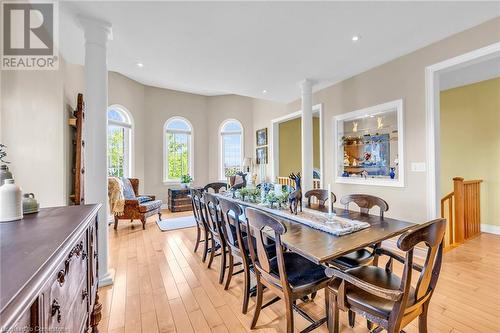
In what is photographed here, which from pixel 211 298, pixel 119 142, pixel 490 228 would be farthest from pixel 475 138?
pixel 119 142

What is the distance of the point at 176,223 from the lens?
5043 millimetres

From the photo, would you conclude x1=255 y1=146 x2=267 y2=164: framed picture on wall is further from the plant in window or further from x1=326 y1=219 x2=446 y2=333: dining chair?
x1=326 y1=219 x2=446 y2=333: dining chair

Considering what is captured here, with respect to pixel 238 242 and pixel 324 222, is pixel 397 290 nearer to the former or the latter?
pixel 324 222

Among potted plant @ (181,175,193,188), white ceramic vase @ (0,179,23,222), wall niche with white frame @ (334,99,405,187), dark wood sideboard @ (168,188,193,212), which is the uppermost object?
wall niche with white frame @ (334,99,405,187)

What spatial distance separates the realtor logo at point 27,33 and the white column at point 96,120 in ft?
1.15

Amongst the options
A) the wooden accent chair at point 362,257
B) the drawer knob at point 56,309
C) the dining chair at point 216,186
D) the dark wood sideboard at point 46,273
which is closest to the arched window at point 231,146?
the dining chair at point 216,186

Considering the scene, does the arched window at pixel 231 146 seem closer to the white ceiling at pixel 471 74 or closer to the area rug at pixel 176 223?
the area rug at pixel 176 223

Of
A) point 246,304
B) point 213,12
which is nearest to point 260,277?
point 246,304

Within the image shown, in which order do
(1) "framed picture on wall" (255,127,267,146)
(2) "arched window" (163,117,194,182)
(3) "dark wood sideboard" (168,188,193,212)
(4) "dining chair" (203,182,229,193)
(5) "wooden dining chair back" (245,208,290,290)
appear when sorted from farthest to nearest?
(2) "arched window" (163,117,194,182), (1) "framed picture on wall" (255,127,267,146), (3) "dark wood sideboard" (168,188,193,212), (4) "dining chair" (203,182,229,193), (5) "wooden dining chair back" (245,208,290,290)

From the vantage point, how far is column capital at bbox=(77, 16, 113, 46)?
94.6 inches

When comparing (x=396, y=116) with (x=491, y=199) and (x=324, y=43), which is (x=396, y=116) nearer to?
(x=324, y=43)

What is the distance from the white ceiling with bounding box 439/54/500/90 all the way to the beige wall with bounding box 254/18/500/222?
3.48 ft

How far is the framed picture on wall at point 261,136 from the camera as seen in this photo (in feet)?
21.9

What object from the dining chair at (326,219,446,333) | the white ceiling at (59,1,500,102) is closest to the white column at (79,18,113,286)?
the white ceiling at (59,1,500,102)
